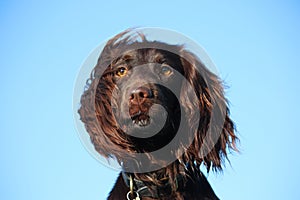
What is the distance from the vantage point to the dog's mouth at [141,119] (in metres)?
5.62

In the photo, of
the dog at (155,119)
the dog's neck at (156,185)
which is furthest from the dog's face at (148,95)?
the dog's neck at (156,185)

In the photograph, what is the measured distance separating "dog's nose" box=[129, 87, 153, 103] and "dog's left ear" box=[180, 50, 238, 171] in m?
0.67

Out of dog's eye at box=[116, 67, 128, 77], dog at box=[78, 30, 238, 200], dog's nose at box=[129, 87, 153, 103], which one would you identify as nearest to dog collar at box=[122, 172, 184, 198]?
dog at box=[78, 30, 238, 200]

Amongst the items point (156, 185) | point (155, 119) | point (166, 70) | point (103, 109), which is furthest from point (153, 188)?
point (166, 70)

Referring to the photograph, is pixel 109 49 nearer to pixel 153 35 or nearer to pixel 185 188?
pixel 153 35

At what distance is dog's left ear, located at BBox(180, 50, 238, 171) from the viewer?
6133 mm

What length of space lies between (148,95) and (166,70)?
0.72m

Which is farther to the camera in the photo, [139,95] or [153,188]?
[153,188]

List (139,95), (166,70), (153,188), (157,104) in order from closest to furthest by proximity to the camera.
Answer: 1. (139,95)
2. (157,104)
3. (153,188)
4. (166,70)

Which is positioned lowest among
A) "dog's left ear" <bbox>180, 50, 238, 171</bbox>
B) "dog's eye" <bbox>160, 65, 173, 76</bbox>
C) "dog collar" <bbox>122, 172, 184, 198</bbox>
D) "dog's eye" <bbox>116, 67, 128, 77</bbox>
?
"dog collar" <bbox>122, 172, 184, 198</bbox>

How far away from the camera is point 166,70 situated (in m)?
6.27

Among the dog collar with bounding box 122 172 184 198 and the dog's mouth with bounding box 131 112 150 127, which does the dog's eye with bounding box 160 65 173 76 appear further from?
the dog collar with bounding box 122 172 184 198

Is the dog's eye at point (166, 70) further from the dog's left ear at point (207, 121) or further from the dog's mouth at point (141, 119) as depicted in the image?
the dog's mouth at point (141, 119)

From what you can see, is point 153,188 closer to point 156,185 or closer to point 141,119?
point 156,185
